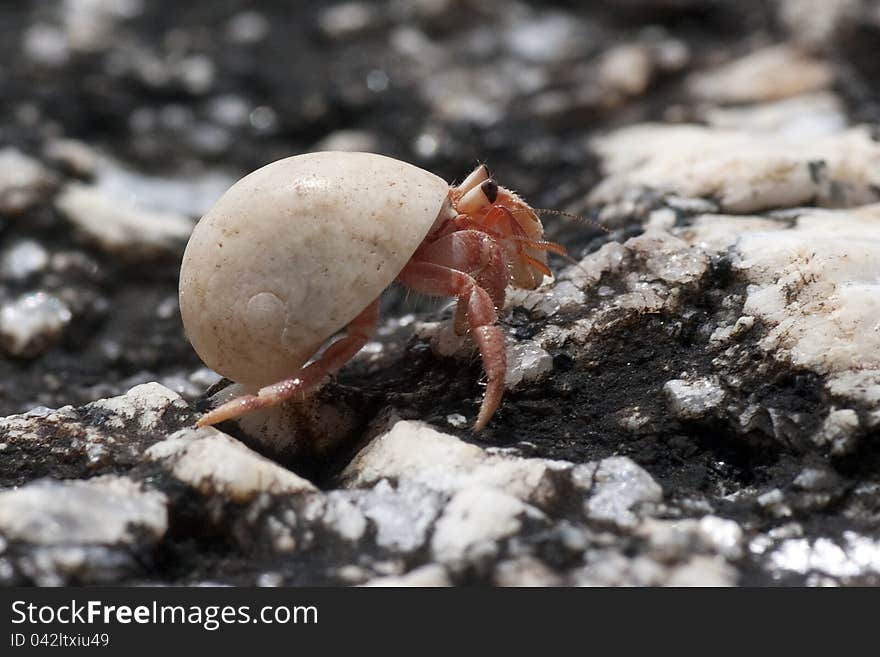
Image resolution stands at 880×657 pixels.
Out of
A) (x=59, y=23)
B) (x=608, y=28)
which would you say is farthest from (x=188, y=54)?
(x=608, y=28)

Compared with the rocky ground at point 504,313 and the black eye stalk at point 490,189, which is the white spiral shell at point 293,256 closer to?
the rocky ground at point 504,313

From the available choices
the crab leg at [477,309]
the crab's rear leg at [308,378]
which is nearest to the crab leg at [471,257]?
the crab leg at [477,309]

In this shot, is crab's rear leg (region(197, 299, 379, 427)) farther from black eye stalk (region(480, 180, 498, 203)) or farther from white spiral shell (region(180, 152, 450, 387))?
black eye stalk (region(480, 180, 498, 203))

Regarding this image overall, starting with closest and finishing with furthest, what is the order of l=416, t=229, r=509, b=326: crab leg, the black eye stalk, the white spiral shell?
the white spiral shell < l=416, t=229, r=509, b=326: crab leg < the black eye stalk

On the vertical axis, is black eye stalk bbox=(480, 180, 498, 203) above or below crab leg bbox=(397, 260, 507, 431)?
above

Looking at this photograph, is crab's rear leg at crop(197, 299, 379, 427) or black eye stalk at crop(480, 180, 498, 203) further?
black eye stalk at crop(480, 180, 498, 203)

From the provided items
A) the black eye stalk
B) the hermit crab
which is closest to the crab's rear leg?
the hermit crab

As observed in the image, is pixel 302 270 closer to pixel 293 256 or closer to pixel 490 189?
pixel 293 256

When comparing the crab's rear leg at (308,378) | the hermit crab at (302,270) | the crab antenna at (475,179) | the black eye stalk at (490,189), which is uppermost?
the crab antenna at (475,179)
